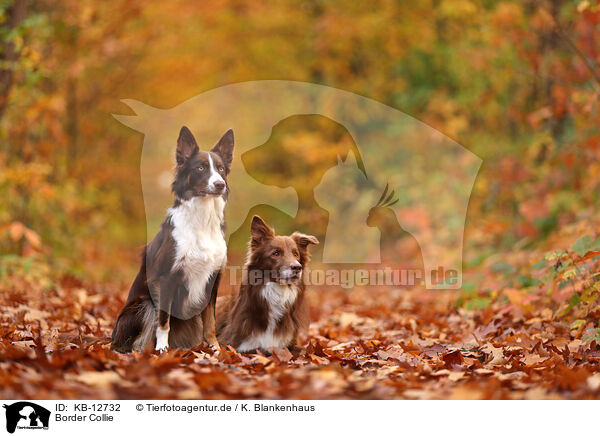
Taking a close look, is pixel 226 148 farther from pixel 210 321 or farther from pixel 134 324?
pixel 134 324

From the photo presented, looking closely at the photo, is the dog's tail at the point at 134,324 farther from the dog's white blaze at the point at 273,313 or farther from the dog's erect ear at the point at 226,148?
the dog's erect ear at the point at 226,148

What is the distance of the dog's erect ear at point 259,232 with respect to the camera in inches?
193

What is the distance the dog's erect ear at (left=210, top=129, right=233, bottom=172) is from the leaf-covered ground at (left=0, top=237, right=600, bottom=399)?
5.01 ft

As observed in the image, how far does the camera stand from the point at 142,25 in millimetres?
12297

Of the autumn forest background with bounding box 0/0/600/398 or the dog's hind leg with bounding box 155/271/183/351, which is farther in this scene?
the dog's hind leg with bounding box 155/271/183/351

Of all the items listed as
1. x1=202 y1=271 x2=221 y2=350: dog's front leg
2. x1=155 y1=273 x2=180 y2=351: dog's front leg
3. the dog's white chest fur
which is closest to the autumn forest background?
x1=202 y1=271 x2=221 y2=350: dog's front leg

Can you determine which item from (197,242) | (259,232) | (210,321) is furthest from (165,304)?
(259,232)

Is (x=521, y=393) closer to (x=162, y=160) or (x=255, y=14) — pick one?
(x=162, y=160)

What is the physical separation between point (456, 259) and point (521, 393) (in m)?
6.55

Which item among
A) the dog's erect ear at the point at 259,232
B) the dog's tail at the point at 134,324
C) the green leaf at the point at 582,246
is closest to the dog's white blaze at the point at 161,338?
the dog's tail at the point at 134,324

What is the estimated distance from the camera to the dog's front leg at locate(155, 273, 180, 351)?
4426 millimetres

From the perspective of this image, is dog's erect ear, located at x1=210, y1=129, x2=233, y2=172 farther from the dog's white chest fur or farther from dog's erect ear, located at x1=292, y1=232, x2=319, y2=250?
dog's erect ear, located at x1=292, y1=232, x2=319, y2=250
